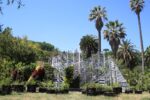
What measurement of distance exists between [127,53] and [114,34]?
14.1 ft

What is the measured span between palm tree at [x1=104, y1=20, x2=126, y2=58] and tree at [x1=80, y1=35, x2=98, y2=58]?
246cm

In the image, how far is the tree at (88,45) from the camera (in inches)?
2638

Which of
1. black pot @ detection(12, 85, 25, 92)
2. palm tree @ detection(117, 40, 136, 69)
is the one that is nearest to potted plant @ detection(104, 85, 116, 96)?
black pot @ detection(12, 85, 25, 92)

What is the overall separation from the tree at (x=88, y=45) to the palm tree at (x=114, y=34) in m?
2.46

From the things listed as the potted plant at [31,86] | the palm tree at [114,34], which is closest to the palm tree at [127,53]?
the palm tree at [114,34]

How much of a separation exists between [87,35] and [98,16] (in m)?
3.93

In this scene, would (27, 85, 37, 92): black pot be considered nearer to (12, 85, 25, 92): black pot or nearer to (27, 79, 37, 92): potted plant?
(27, 79, 37, 92): potted plant

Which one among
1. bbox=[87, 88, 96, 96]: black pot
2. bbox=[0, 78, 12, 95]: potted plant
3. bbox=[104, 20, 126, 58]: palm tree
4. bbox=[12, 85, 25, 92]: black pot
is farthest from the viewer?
bbox=[104, 20, 126, 58]: palm tree

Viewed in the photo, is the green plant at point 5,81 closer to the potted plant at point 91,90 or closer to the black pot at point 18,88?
the black pot at point 18,88

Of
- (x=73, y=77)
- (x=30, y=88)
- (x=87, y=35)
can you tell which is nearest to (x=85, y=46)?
(x=87, y=35)

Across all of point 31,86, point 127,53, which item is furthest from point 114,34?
point 31,86

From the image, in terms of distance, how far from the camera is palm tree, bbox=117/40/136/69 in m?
66.2

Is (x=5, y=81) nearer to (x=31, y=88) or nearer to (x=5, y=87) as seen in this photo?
(x=5, y=87)

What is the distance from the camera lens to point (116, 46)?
6619 cm
